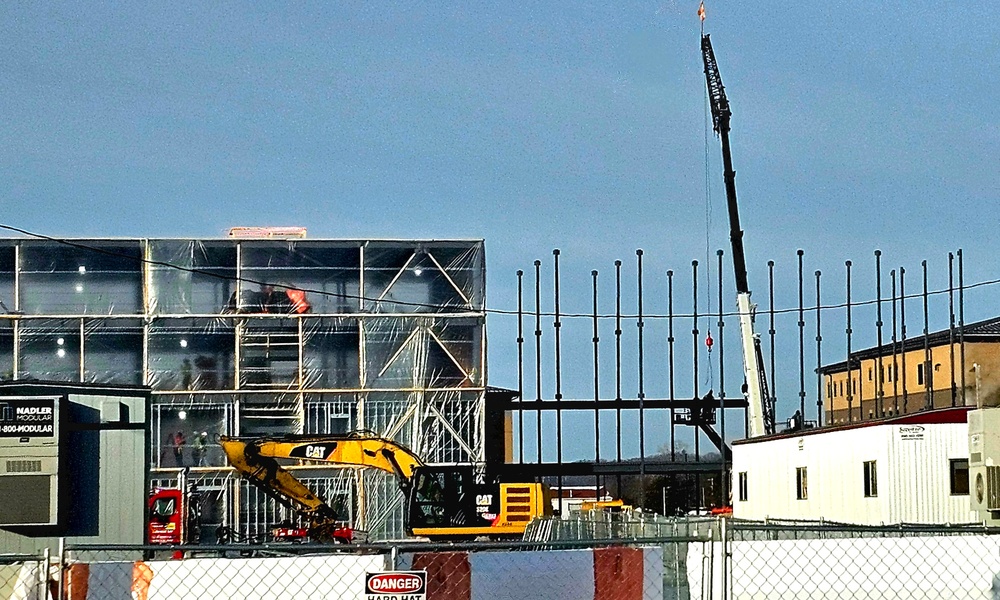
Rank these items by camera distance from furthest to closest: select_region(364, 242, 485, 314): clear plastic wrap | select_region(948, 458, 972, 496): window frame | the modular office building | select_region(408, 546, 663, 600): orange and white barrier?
select_region(364, 242, 485, 314): clear plastic wrap, the modular office building, select_region(948, 458, 972, 496): window frame, select_region(408, 546, 663, 600): orange and white barrier

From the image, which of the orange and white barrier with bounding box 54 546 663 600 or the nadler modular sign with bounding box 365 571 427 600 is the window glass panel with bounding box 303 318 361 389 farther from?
the nadler modular sign with bounding box 365 571 427 600

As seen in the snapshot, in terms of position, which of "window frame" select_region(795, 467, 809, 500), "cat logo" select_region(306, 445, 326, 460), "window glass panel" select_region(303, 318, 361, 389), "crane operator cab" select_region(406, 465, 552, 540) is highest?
"window glass panel" select_region(303, 318, 361, 389)

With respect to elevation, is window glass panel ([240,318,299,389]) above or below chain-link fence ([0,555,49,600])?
above

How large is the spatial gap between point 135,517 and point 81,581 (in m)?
12.3

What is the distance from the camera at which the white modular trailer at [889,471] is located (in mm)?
29594

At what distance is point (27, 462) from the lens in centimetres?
1773

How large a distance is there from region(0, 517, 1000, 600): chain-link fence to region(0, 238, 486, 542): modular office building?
46.1 metres

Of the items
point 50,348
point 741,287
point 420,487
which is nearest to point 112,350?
point 50,348

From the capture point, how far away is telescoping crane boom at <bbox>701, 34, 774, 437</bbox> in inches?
1815

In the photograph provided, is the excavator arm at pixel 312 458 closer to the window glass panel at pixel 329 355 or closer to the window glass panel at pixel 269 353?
the window glass panel at pixel 269 353

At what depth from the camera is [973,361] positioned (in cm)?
8500

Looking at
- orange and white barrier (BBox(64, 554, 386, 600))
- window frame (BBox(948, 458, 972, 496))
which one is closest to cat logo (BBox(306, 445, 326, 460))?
window frame (BBox(948, 458, 972, 496))

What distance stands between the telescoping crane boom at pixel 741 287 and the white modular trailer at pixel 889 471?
10165 mm

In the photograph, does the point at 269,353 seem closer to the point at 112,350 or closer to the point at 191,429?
the point at 191,429
